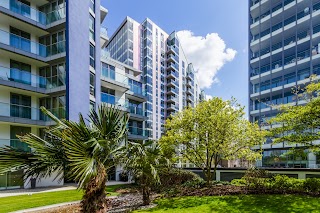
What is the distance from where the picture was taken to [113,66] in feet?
105

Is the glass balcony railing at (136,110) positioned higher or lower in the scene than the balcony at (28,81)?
lower

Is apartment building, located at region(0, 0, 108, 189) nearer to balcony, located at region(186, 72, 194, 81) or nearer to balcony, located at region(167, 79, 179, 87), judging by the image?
balcony, located at region(167, 79, 179, 87)

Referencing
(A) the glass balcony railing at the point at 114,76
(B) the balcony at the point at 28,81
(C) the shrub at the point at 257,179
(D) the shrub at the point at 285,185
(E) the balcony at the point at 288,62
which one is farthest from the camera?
(E) the balcony at the point at 288,62

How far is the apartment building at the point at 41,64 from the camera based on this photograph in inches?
824

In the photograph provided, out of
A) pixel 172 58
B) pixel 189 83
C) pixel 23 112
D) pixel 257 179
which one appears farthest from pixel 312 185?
pixel 189 83

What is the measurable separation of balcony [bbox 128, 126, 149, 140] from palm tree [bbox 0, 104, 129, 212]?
2382cm

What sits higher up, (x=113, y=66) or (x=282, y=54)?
(x=282, y=54)

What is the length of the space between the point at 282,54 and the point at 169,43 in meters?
41.3

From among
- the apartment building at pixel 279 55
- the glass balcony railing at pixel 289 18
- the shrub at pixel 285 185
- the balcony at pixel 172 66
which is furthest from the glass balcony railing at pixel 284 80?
the balcony at pixel 172 66

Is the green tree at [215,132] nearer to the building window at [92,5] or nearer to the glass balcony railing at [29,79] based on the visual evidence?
the glass balcony railing at [29,79]

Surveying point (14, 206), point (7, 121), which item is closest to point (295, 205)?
point (14, 206)

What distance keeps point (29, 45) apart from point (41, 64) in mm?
2213

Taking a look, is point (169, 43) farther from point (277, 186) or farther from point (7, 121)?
point (277, 186)

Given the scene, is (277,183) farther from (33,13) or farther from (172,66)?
(172,66)
